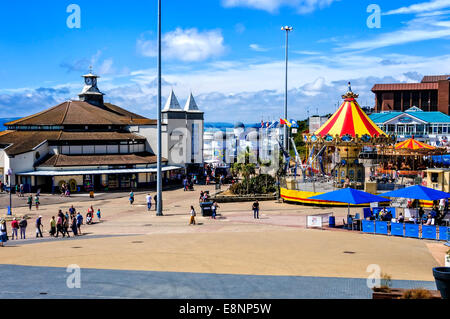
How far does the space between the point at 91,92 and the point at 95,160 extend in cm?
2449

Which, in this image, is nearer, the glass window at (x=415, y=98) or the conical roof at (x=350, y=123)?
the conical roof at (x=350, y=123)

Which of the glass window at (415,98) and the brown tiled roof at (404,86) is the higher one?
the brown tiled roof at (404,86)

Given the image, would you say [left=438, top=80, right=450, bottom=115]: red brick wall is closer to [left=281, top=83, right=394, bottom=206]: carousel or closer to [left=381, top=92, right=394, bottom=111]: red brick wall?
[left=381, top=92, right=394, bottom=111]: red brick wall

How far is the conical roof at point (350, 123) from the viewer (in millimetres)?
39062

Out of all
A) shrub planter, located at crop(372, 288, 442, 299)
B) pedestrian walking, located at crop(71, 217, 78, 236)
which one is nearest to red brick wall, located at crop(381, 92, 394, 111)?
pedestrian walking, located at crop(71, 217, 78, 236)

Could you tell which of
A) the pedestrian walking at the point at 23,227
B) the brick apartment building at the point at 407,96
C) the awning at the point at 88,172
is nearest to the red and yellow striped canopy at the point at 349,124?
the awning at the point at 88,172

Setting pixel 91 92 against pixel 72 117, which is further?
pixel 91 92

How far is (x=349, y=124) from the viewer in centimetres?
3941

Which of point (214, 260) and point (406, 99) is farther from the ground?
point (406, 99)

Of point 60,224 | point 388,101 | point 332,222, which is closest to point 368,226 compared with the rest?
point 332,222

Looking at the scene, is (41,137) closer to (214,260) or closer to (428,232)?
(214,260)

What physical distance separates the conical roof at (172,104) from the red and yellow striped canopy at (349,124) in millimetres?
23756

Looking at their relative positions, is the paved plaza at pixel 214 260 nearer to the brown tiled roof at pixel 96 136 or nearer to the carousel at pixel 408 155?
the brown tiled roof at pixel 96 136

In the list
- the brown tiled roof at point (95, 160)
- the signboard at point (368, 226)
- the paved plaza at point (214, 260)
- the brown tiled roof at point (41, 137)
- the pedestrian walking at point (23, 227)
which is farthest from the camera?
the brown tiled roof at point (41, 137)
